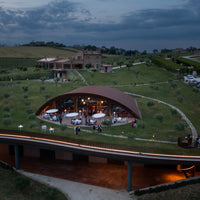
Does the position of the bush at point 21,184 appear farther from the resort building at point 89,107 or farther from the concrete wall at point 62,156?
the resort building at point 89,107

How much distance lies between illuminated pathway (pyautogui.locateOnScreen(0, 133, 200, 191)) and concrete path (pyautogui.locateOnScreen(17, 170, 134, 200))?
1.30m

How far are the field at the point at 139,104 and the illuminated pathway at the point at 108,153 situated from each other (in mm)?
648

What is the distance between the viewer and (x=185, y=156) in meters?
19.0

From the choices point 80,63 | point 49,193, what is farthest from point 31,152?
point 80,63

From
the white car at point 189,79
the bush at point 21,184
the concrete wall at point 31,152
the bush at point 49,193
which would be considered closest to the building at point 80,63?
the white car at point 189,79

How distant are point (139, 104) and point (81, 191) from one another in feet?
79.4

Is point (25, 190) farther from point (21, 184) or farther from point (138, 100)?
point (138, 100)

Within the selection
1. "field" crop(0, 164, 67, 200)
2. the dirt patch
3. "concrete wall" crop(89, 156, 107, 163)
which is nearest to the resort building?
"concrete wall" crop(89, 156, 107, 163)

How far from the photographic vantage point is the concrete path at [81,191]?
1948 centimetres

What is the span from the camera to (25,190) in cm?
2012

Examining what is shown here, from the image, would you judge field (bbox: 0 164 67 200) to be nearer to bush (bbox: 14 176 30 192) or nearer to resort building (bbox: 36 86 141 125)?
bush (bbox: 14 176 30 192)

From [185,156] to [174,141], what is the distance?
762cm

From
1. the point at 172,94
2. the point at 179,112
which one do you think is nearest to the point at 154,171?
the point at 179,112

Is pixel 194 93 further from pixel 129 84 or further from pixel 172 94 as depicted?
pixel 129 84
